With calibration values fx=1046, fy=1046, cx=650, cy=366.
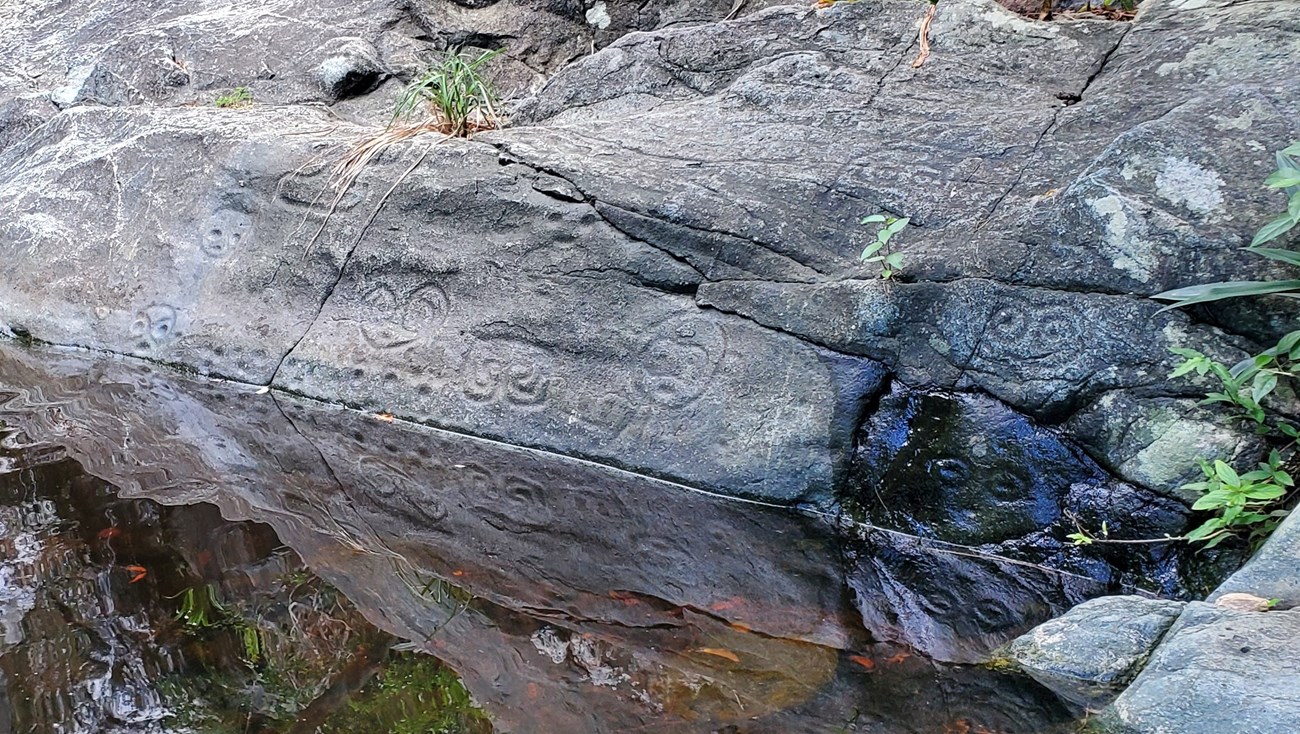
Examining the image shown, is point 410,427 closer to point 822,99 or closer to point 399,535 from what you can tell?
point 399,535

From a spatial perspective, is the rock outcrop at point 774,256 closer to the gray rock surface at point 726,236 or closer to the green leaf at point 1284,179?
the gray rock surface at point 726,236

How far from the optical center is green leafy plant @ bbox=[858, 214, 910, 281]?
3236mm

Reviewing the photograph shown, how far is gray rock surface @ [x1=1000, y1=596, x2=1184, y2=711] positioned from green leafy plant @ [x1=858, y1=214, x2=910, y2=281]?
4.07 ft

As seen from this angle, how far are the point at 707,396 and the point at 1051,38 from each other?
183 cm

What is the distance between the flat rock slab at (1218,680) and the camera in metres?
1.83

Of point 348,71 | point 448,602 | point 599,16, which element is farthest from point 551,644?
point 599,16

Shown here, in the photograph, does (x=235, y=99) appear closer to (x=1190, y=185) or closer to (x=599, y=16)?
(x=599, y=16)

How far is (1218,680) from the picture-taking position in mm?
1925

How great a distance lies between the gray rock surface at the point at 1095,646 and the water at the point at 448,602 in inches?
3.3

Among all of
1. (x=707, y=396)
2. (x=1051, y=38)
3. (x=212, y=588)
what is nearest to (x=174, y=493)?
(x=212, y=588)

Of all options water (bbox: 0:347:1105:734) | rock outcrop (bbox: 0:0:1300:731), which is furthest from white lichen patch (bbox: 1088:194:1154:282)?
water (bbox: 0:347:1105:734)

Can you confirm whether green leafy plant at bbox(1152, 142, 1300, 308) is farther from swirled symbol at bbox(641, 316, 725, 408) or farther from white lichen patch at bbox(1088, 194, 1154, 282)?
swirled symbol at bbox(641, 316, 725, 408)

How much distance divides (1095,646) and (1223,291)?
1.06 meters

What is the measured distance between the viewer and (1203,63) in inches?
132
